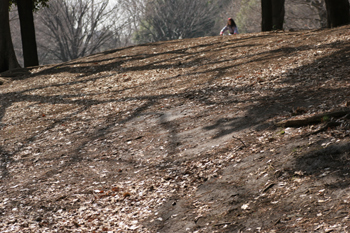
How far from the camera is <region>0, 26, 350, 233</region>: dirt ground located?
385 centimetres

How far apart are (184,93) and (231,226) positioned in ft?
17.4

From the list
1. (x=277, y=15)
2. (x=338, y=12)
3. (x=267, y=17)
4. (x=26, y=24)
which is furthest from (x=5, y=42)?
(x=338, y=12)

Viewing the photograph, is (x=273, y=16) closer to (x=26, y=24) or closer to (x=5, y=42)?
(x=26, y=24)

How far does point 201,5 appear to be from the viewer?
122 feet

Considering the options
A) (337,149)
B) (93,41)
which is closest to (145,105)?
(337,149)

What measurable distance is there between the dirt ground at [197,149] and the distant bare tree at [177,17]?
26577 millimetres

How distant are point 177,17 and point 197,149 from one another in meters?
32.8

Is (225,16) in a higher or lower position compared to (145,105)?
higher

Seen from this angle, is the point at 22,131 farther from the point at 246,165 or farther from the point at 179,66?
the point at 246,165

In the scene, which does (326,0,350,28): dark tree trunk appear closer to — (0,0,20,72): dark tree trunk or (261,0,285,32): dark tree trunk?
(261,0,285,32): dark tree trunk

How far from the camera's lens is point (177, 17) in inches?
1454

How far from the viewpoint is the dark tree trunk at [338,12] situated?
10.2 metres

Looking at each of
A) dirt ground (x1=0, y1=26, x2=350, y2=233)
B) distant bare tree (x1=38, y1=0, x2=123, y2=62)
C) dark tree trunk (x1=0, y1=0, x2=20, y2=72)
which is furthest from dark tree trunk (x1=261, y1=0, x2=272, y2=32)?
distant bare tree (x1=38, y1=0, x2=123, y2=62)

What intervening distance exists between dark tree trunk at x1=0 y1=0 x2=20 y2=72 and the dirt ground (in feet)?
17.7
